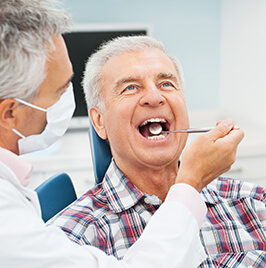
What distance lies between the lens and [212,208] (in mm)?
1247

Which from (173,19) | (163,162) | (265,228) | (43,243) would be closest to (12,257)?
(43,243)

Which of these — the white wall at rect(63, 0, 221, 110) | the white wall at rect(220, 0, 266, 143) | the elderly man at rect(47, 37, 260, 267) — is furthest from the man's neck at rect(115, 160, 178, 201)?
the white wall at rect(63, 0, 221, 110)

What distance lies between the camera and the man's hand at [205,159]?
0.92 meters

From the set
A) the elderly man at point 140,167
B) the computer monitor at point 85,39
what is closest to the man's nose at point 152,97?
the elderly man at point 140,167

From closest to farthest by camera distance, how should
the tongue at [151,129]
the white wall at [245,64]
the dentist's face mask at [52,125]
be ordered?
1. the dentist's face mask at [52,125]
2. the tongue at [151,129]
3. the white wall at [245,64]

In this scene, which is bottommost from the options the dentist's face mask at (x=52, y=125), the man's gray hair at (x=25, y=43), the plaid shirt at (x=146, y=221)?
the plaid shirt at (x=146, y=221)

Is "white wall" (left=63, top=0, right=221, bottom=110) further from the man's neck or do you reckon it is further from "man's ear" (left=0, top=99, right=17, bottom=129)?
"man's ear" (left=0, top=99, right=17, bottom=129)

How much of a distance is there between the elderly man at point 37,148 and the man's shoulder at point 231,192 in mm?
403

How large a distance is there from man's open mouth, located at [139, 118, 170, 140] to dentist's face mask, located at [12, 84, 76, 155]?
0.43 metres

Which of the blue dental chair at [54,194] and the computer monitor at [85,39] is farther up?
the computer monitor at [85,39]

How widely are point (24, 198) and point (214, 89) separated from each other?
258 centimetres

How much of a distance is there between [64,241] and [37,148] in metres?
0.25

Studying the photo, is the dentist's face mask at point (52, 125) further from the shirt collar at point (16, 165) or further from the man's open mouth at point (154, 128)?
the man's open mouth at point (154, 128)

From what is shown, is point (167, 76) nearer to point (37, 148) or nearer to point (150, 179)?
point (150, 179)
